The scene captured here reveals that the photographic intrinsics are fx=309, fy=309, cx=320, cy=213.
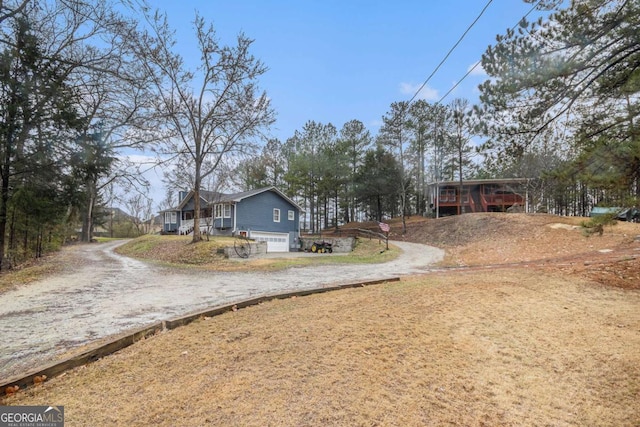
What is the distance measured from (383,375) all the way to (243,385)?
1243 mm

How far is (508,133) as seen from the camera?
6.82 meters

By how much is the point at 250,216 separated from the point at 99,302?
63.7 ft

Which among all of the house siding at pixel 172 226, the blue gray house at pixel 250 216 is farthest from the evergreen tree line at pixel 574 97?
the house siding at pixel 172 226

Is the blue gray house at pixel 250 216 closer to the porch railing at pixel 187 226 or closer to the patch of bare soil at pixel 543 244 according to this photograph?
the porch railing at pixel 187 226

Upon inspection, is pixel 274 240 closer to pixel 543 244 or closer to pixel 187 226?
pixel 187 226

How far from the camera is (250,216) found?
2520 cm

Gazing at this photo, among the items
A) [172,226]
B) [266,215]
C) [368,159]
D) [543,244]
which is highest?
[368,159]

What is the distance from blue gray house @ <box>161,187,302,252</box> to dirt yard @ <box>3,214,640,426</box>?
19397 millimetres

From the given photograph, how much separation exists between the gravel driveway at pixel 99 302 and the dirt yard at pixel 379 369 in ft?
2.93

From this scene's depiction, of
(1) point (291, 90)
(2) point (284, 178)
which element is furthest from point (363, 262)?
(2) point (284, 178)

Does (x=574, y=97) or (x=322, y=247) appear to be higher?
(x=574, y=97)

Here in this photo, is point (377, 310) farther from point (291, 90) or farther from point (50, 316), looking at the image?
point (291, 90)

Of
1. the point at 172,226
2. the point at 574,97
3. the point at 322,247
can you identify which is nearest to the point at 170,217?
the point at 172,226

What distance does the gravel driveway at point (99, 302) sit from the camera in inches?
147
